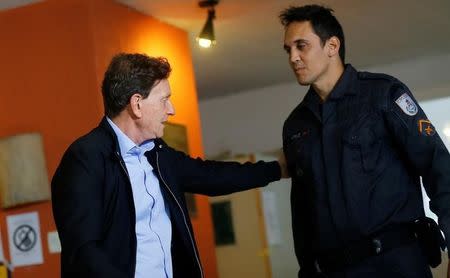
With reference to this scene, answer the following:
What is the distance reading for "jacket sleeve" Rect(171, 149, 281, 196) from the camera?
261 centimetres

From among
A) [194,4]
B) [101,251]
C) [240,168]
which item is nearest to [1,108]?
[194,4]

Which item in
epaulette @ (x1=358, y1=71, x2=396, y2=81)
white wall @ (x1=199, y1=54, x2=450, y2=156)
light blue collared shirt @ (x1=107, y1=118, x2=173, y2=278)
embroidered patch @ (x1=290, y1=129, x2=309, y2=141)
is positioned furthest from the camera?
white wall @ (x1=199, y1=54, x2=450, y2=156)

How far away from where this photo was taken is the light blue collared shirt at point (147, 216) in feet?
7.38

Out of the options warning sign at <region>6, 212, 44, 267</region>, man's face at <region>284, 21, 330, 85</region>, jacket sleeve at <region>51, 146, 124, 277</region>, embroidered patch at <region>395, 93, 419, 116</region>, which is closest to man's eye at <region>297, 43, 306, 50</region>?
man's face at <region>284, 21, 330, 85</region>

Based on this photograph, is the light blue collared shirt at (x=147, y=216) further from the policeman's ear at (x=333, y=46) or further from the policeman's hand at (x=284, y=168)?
the policeman's ear at (x=333, y=46)

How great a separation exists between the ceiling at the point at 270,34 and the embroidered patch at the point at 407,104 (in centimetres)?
239

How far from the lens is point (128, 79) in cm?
232

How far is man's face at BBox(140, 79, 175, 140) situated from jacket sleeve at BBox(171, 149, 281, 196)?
243 mm

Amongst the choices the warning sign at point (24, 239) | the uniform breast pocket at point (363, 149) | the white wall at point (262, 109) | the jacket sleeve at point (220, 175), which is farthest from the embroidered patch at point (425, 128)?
the white wall at point (262, 109)

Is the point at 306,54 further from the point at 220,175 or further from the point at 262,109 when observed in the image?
the point at 262,109

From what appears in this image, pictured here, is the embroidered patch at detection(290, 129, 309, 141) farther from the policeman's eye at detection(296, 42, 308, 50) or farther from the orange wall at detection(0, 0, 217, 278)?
the orange wall at detection(0, 0, 217, 278)

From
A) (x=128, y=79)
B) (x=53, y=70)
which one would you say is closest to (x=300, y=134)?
(x=128, y=79)

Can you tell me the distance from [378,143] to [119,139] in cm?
80

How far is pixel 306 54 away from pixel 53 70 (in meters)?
1.97
